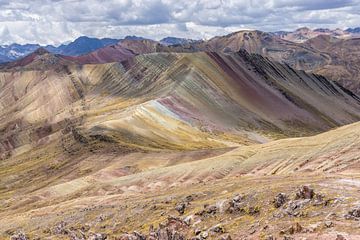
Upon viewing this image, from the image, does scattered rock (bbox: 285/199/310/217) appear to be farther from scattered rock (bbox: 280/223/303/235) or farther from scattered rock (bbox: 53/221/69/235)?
scattered rock (bbox: 53/221/69/235)

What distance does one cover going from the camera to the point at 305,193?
40.2m

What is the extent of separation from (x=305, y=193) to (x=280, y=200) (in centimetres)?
210

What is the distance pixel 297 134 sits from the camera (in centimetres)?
17488

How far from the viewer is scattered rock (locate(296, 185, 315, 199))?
39.8m

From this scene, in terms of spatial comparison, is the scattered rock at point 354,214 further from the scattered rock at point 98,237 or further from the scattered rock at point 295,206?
the scattered rock at point 98,237

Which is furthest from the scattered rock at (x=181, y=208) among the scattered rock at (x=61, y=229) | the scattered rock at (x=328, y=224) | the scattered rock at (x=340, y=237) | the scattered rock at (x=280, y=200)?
the scattered rock at (x=340, y=237)

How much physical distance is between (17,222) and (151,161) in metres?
43.1

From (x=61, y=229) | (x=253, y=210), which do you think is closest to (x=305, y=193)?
(x=253, y=210)

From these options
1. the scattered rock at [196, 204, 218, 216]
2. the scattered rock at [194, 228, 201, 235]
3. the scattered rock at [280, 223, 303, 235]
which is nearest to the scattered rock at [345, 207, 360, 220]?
the scattered rock at [280, 223, 303, 235]

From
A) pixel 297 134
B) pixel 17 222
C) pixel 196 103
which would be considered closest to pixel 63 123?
pixel 196 103

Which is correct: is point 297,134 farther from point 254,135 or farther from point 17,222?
point 17,222

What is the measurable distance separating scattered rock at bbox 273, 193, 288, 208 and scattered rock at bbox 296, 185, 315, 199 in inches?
43.2

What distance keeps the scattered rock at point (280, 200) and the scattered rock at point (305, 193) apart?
1098 millimetres

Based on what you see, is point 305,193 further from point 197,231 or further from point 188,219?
point 188,219
